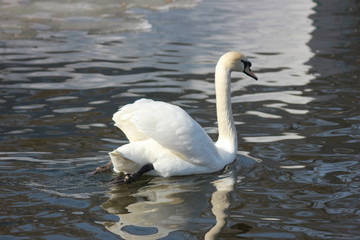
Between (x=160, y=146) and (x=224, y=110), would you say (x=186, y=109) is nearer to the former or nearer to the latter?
(x=224, y=110)

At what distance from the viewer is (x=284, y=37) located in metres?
12.7

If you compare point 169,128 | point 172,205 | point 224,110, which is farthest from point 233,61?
point 172,205

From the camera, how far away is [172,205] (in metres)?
5.45

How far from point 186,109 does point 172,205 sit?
2.98 m

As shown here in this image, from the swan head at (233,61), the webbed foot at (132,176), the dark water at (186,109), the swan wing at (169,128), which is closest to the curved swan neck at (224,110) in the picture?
the swan head at (233,61)

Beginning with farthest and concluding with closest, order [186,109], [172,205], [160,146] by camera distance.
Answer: [186,109], [160,146], [172,205]

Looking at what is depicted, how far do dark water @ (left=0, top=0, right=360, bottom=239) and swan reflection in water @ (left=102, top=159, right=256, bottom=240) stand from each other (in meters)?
0.01

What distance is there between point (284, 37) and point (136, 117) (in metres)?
7.09

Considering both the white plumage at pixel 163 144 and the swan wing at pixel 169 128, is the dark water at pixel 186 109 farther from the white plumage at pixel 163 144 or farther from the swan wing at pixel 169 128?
the swan wing at pixel 169 128

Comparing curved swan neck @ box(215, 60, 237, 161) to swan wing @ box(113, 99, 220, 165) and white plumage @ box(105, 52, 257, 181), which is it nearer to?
white plumage @ box(105, 52, 257, 181)

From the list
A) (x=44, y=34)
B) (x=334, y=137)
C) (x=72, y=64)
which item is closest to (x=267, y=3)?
(x=44, y=34)

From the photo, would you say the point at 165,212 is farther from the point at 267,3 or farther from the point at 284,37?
the point at 267,3

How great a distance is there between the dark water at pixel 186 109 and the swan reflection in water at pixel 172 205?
0.05 ft

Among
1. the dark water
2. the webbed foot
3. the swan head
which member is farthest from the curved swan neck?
the webbed foot
